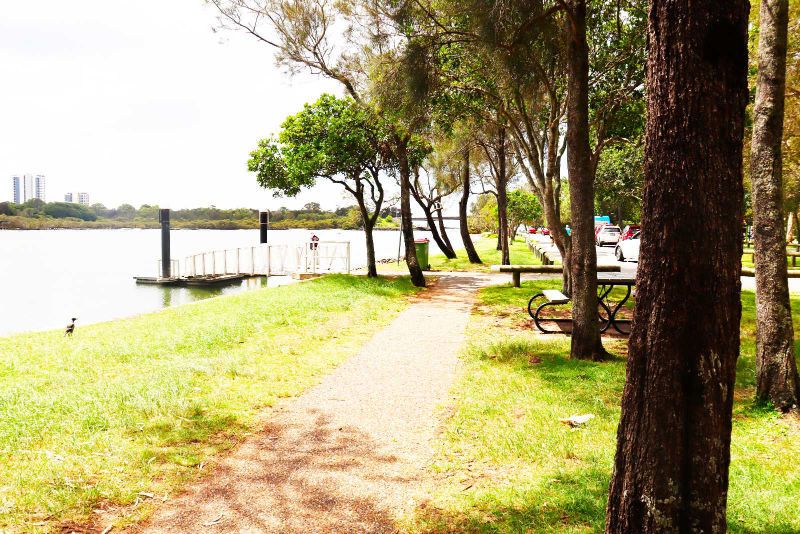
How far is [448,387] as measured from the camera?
6395 mm

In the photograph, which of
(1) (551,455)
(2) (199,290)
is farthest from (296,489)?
(2) (199,290)

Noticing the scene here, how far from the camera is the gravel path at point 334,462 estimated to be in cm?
349

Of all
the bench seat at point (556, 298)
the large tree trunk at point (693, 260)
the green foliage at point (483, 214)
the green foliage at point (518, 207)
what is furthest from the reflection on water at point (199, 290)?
the green foliage at point (483, 214)

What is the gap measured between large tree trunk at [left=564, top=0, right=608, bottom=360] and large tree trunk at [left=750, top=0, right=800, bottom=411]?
229 cm

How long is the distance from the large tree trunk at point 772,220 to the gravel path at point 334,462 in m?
3.17

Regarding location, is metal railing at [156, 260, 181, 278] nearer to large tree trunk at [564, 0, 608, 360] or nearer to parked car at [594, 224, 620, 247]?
parked car at [594, 224, 620, 247]

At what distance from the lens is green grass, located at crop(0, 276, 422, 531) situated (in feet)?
12.5

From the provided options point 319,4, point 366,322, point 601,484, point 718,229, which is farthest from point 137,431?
point 319,4

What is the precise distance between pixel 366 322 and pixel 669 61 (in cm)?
889

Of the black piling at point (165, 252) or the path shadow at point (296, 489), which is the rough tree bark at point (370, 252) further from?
the black piling at point (165, 252)

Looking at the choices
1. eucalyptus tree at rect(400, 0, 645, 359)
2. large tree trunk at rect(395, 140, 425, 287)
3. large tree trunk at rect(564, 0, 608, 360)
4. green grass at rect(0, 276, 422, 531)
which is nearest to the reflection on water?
large tree trunk at rect(395, 140, 425, 287)

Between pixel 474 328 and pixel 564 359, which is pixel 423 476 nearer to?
pixel 564 359

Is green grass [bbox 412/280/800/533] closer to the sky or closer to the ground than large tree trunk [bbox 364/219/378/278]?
closer to the ground

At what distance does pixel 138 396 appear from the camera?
18.7ft
